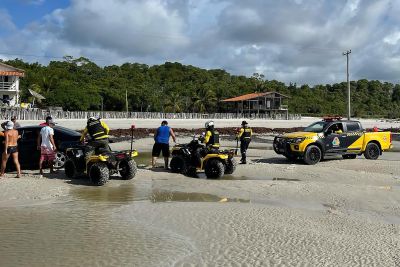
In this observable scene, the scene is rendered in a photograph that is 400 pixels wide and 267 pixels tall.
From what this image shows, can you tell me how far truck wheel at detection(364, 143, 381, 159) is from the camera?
18.5 meters

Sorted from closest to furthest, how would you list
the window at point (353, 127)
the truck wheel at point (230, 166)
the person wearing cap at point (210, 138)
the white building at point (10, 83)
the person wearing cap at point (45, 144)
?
1. the person wearing cap at point (45, 144)
2. the person wearing cap at point (210, 138)
3. the truck wheel at point (230, 166)
4. the window at point (353, 127)
5. the white building at point (10, 83)

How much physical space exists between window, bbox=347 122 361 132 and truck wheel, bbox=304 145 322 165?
6.88ft

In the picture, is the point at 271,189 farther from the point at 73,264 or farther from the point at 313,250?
the point at 73,264

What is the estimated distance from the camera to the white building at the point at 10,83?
189 feet

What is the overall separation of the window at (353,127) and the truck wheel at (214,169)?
733cm

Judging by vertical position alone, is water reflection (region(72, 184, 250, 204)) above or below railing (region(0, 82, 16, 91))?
below

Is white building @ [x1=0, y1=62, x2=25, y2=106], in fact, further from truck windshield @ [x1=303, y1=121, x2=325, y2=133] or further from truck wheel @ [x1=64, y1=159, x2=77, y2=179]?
truck wheel @ [x1=64, y1=159, x2=77, y2=179]

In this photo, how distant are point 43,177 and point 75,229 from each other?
5.91 meters

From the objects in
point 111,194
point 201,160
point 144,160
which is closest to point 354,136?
point 201,160

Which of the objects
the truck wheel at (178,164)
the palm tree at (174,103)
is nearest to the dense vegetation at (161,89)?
the palm tree at (174,103)

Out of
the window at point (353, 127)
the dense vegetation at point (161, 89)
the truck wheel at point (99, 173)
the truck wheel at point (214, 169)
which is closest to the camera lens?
the truck wheel at point (99, 173)

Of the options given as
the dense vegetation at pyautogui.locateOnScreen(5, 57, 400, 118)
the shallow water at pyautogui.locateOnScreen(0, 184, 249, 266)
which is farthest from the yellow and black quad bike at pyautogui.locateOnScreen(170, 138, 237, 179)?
the dense vegetation at pyautogui.locateOnScreen(5, 57, 400, 118)

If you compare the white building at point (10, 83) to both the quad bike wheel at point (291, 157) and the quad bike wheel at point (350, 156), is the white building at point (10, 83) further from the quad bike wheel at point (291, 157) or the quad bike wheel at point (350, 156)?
the quad bike wheel at point (350, 156)

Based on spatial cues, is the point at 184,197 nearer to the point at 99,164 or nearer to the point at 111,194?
the point at 111,194
